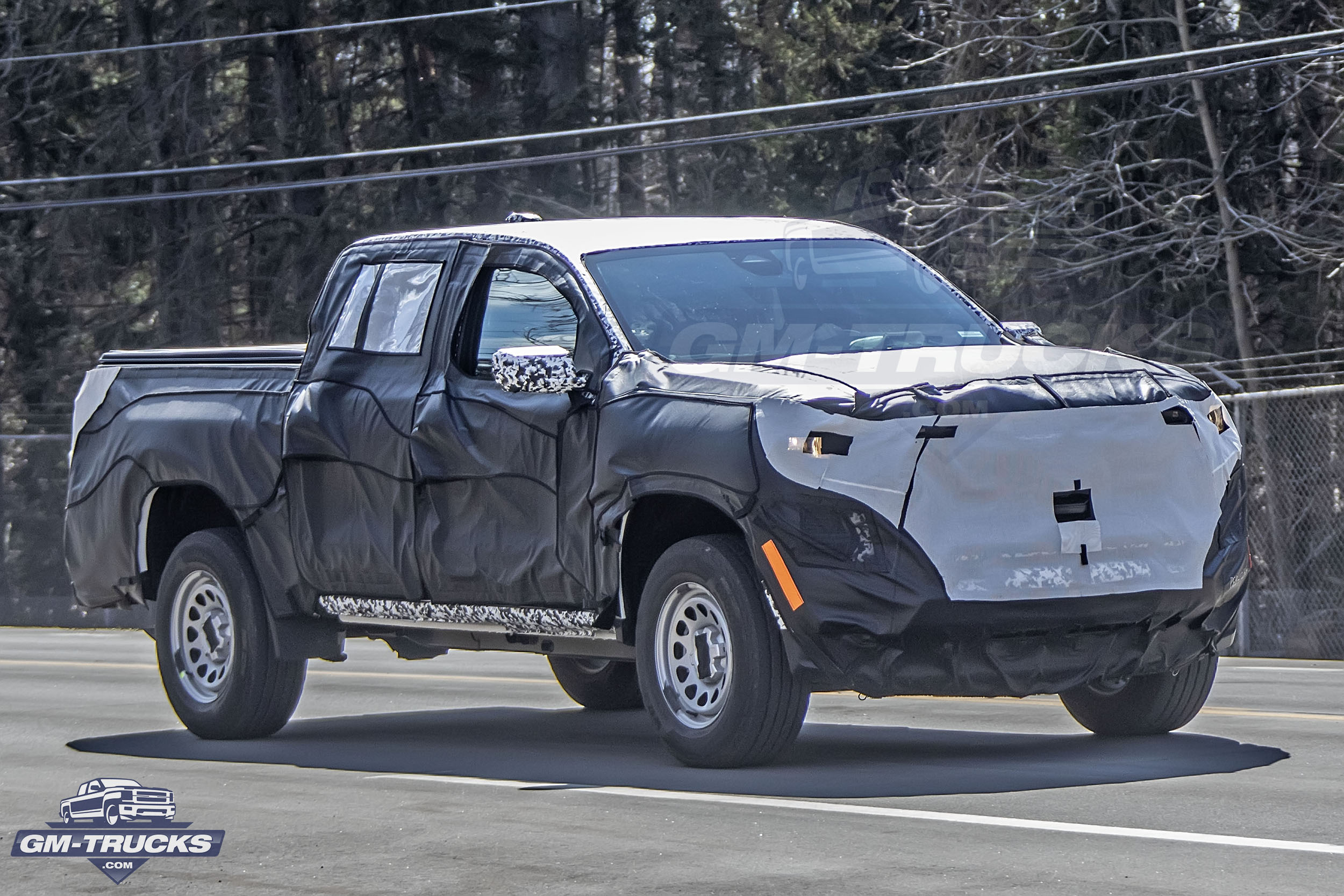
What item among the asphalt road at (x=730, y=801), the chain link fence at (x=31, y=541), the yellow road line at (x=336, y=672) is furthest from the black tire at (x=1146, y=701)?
the chain link fence at (x=31, y=541)

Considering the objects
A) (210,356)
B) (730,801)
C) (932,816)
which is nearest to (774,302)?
(730,801)

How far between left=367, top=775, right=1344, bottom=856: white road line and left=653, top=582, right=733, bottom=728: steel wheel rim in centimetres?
43

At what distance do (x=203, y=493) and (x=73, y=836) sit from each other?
3577 mm

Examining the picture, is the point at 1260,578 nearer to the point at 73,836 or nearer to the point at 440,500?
the point at 440,500

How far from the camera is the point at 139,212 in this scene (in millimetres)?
38656

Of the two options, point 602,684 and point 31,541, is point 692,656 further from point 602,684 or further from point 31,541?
point 31,541

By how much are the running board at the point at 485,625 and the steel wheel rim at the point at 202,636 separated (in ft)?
2.37

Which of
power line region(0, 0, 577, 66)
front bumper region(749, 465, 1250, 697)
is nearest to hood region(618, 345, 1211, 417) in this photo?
front bumper region(749, 465, 1250, 697)

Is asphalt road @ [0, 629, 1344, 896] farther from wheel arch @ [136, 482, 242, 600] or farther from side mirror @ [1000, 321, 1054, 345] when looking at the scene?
side mirror @ [1000, 321, 1054, 345]

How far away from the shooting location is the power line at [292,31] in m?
31.9

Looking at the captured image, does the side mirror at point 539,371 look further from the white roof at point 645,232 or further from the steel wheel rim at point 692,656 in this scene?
the steel wheel rim at point 692,656

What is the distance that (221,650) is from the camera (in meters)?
10.7

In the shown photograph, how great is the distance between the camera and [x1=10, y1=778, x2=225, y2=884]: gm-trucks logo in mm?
7211

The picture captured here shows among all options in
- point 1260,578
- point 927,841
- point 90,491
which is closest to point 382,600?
point 90,491
